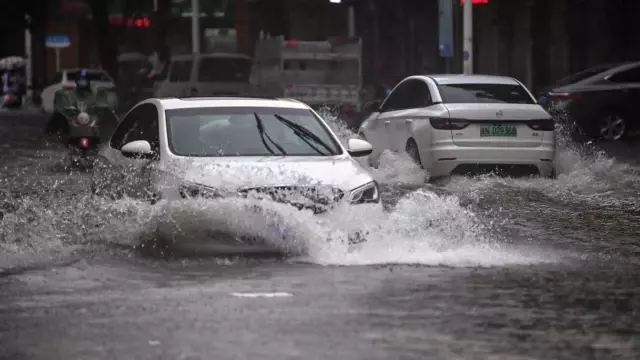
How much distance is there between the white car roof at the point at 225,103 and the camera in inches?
497

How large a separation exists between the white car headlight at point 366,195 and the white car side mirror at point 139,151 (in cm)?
171

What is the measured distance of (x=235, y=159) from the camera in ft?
37.5

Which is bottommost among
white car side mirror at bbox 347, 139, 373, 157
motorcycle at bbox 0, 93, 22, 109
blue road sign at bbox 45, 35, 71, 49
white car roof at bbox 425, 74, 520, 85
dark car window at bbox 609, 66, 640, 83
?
motorcycle at bbox 0, 93, 22, 109

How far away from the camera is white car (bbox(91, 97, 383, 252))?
10930 mm

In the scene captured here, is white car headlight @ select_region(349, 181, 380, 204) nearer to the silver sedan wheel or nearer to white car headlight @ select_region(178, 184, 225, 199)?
white car headlight @ select_region(178, 184, 225, 199)

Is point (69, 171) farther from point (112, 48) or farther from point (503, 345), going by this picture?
point (112, 48)

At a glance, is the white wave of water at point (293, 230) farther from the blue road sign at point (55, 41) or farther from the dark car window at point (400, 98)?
the blue road sign at point (55, 41)

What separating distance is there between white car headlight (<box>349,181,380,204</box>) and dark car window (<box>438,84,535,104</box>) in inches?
301

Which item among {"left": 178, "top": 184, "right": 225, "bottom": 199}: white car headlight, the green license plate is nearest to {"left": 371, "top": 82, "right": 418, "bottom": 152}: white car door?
the green license plate

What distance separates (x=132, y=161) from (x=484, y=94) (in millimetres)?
7733

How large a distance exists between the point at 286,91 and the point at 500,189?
47.1 ft

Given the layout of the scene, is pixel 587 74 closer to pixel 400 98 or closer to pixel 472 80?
pixel 400 98

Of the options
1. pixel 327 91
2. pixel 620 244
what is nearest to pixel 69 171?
pixel 327 91

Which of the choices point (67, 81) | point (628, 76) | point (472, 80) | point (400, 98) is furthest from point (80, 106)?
point (67, 81)
